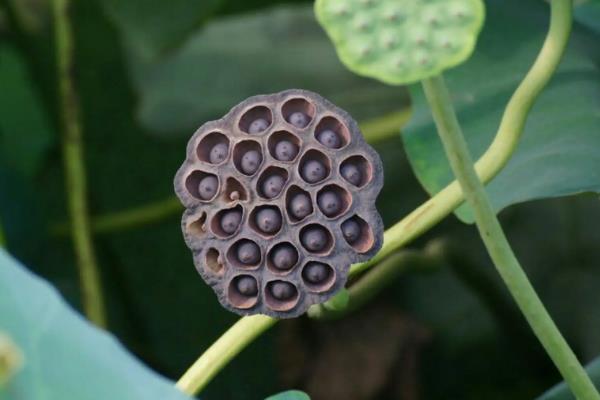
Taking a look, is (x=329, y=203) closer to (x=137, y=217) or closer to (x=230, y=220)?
(x=230, y=220)

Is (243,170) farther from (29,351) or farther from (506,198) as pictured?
(506,198)

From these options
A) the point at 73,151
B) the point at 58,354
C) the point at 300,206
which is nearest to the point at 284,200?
the point at 300,206

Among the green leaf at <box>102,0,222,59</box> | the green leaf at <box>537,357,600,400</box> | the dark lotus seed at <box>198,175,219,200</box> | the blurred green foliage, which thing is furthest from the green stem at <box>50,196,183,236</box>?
the dark lotus seed at <box>198,175,219,200</box>

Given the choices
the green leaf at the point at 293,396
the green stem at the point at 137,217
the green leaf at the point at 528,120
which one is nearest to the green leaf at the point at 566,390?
the green leaf at the point at 528,120

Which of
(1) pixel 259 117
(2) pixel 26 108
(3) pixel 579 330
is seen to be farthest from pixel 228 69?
(1) pixel 259 117

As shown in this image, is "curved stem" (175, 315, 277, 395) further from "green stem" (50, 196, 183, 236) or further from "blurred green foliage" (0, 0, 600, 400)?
"green stem" (50, 196, 183, 236)

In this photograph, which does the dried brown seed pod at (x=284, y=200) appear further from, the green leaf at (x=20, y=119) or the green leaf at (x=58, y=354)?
the green leaf at (x=20, y=119)
